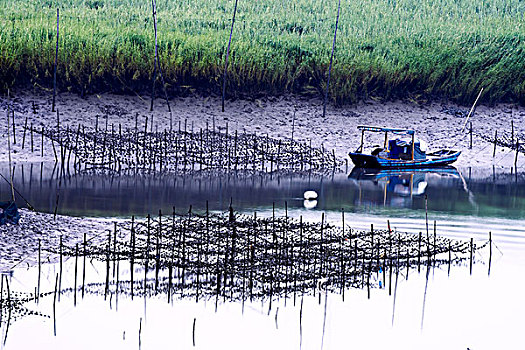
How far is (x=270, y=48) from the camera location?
3406cm

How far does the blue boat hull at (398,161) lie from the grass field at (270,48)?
5.82 m

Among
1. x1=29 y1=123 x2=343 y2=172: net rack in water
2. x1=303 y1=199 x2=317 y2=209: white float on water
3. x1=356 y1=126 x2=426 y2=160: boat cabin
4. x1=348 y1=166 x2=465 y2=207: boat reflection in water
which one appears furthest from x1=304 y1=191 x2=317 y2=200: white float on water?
x1=356 y1=126 x2=426 y2=160: boat cabin

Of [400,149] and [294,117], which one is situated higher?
[294,117]

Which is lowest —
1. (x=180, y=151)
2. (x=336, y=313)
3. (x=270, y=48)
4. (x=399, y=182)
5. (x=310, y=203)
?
(x=399, y=182)

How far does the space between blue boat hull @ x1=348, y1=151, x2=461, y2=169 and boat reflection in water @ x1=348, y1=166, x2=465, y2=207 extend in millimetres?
152

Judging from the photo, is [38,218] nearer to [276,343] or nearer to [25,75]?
[276,343]

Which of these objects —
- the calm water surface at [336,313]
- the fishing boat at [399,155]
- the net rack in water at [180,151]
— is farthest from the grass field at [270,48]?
the calm water surface at [336,313]

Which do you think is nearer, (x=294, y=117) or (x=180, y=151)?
(x=180, y=151)

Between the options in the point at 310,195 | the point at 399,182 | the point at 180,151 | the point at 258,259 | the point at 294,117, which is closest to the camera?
the point at 258,259

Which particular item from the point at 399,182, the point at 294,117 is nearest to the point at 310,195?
the point at 399,182

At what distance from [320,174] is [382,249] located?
40.6 feet

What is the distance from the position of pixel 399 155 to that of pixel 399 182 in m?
4.17

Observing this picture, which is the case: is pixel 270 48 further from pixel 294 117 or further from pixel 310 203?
pixel 310 203

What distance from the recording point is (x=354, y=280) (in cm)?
1075
